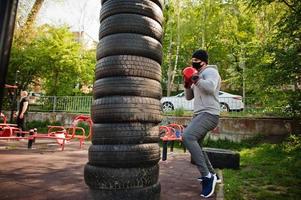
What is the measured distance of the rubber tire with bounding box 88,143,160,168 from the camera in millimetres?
3273

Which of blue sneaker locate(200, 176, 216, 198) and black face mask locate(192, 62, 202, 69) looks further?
black face mask locate(192, 62, 202, 69)

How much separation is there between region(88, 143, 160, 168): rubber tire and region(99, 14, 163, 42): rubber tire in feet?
4.47

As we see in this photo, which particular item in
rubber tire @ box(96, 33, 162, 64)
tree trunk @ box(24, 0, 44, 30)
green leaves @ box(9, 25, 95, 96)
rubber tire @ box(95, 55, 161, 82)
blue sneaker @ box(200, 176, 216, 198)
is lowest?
blue sneaker @ box(200, 176, 216, 198)

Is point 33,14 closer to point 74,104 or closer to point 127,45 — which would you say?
point 74,104

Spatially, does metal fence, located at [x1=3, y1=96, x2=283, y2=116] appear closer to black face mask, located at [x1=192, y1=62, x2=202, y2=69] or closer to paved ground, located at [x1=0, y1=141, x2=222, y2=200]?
paved ground, located at [x1=0, y1=141, x2=222, y2=200]

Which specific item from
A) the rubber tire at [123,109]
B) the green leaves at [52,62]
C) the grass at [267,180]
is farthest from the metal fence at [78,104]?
the rubber tire at [123,109]

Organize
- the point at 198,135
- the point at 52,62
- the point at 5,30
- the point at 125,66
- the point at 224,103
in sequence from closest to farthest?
the point at 5,30, the point at 125,66, the point at 198,135, the point at 224,103, the point at 52,62

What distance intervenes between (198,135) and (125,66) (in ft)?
5.13

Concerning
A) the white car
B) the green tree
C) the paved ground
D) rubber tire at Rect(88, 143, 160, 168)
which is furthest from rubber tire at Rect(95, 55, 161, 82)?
the white car

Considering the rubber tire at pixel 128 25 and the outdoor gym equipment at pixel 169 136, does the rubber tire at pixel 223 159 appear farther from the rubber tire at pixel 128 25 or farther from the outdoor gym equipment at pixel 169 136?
the rubber tire at pixel 128 25

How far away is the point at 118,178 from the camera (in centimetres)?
323

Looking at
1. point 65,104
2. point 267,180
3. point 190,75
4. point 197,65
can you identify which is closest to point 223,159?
point 267,180

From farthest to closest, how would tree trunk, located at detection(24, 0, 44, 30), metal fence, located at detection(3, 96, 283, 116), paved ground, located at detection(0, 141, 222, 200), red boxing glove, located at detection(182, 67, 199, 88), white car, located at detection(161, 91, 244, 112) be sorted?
tree trunk, located at detection(24, 0, 44, 30), metal fence, located at detection(3, 96, 283, 116), white car, located at detection(161, 91, 244, 112), red boxing glove, located at detection(182, 67, 199, 88), paved ground, located at detection(0, 141, 222, 200)

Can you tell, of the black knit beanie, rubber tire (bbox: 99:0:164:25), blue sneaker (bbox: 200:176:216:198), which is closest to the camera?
rubber tire (bbox: 99:0:164:25)
